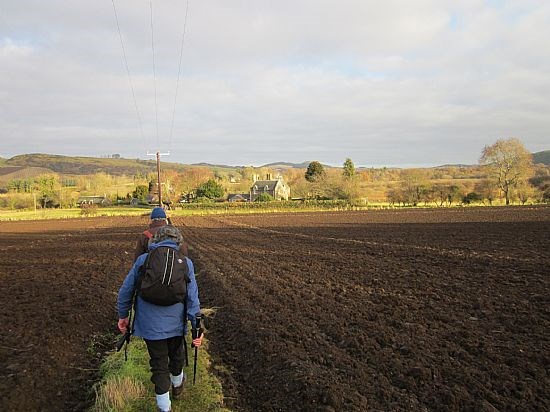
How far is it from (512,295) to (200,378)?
770 centimetres

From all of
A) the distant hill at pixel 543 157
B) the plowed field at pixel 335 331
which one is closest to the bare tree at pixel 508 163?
the plowed field at pixel 335 331

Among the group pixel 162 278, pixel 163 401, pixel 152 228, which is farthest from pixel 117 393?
pixel 152 228

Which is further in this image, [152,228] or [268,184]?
[268,184]

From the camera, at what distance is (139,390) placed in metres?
5.30

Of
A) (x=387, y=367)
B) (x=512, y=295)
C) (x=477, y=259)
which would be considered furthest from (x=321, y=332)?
Result: (x=477, y=259)

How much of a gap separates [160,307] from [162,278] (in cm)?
39

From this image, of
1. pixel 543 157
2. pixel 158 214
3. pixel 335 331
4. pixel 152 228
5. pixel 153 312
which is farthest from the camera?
pixel 543 157

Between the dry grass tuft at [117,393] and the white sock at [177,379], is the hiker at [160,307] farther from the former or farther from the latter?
the dry grass tuft at [117,393]

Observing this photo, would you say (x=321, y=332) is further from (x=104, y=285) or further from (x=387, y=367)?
(x=104, y=285)

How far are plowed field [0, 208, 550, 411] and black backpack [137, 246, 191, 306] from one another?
1.73 m

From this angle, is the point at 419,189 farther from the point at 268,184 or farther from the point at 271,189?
the point at 268,184

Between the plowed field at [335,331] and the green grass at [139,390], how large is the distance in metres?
0.26

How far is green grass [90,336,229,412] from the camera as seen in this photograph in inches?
194

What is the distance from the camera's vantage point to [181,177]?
109250mm
